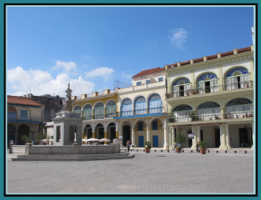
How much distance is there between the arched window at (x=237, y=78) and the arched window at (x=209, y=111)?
9.11 ft

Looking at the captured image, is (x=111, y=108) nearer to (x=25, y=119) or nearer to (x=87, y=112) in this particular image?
(x=87, y=112)

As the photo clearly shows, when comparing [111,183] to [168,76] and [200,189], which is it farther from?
[168,76]

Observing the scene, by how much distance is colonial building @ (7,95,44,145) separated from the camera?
46.0 m

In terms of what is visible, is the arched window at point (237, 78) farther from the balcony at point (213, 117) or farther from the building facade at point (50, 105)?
the building facade at point (50, 105)

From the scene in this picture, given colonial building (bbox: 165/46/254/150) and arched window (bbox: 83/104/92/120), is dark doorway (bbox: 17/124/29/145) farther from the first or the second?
colonial building (bbox: 165/46/254/150)

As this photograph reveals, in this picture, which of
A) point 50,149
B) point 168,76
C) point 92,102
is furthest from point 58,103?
point 50,149

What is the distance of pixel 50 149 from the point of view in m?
17.2

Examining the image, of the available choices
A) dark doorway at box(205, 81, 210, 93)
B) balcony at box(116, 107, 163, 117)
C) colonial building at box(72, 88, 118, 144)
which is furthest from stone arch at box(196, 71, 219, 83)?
colonial building at box(72, 88, 118, 144)

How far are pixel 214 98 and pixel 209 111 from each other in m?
1.77

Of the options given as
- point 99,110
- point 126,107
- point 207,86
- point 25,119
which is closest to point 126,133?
point 126,107

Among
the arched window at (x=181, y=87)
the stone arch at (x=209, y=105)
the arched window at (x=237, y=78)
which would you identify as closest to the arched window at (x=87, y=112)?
the arched window at (x=181, y=87)

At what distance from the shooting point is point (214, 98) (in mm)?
31812

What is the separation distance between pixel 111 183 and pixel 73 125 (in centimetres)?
1162

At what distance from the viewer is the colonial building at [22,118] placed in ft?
151
